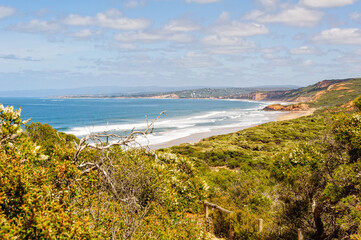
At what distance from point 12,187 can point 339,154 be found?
28.7 feet

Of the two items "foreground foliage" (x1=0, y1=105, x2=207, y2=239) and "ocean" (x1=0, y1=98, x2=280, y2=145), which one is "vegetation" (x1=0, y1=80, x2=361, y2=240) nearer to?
"foreground foliage" (x1=0, y1=105, x2=207, y2=239)

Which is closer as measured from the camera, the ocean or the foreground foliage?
the foreground foliage

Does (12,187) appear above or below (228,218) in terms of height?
above

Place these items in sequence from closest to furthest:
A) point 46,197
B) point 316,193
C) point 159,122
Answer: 1. point 46,197
2. point 316,193
3. point 159,122

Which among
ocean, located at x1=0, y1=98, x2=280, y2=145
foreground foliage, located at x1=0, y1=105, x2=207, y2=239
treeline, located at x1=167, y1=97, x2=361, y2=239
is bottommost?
ocean, located at x1=0, y1=98, x2=280, y2=145

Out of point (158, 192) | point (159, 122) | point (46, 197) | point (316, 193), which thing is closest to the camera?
point (46, 197)

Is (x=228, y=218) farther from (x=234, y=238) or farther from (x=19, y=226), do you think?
(x=19, y=226)

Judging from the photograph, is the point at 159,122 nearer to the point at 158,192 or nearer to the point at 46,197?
the point at 158,192

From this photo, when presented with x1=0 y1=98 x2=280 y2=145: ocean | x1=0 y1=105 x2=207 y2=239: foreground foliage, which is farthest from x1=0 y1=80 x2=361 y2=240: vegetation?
x1=0 y1=98 x2=280 y2=145: ocean

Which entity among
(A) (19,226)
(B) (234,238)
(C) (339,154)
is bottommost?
(B) (234,238)

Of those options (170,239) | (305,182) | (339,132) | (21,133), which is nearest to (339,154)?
(339,132)

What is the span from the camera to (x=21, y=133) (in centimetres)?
376

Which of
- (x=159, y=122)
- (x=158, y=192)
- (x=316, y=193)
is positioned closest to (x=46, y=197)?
(x=158, y=192)

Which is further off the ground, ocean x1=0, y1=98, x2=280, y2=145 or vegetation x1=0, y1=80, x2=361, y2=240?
vegetation x1=0, y1=80, x2=361, y2=240
